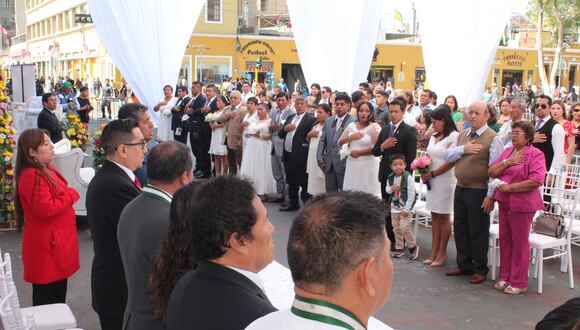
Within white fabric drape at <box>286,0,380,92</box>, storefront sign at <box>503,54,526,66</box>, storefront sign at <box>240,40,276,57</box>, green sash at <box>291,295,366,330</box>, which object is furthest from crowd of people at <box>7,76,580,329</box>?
storefront sign at <box>503,54,526,66</box>

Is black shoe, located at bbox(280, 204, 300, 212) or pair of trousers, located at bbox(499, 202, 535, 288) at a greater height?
pair of trousers, located at bbox(499, 202, 535, 288)

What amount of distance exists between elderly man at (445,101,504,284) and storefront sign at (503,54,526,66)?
124 feet

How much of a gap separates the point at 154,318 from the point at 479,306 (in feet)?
11.5

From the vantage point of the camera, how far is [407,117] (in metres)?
9.79

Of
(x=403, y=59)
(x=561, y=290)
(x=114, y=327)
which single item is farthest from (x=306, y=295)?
(x=403, y=59)

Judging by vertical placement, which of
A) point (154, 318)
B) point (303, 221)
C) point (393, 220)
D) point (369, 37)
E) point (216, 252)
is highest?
point (369, 37)

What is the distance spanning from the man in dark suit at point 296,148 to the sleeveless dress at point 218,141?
1.95 meters

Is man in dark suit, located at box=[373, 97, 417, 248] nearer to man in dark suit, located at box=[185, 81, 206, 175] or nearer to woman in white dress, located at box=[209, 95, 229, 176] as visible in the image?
woman in white dress, located at box=[209, 95, 229, 176]

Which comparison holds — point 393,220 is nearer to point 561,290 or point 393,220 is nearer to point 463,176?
point 463,176

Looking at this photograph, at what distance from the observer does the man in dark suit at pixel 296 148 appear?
833 centimetres

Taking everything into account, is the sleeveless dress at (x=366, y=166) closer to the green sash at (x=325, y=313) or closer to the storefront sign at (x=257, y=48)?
the green sash at (x=325, y=313)

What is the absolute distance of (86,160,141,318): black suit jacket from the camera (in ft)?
9.58

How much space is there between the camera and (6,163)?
23.1 feet

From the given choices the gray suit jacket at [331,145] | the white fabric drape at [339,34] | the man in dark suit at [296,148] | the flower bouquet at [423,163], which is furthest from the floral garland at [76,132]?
the flower bouquet at [423,163]
